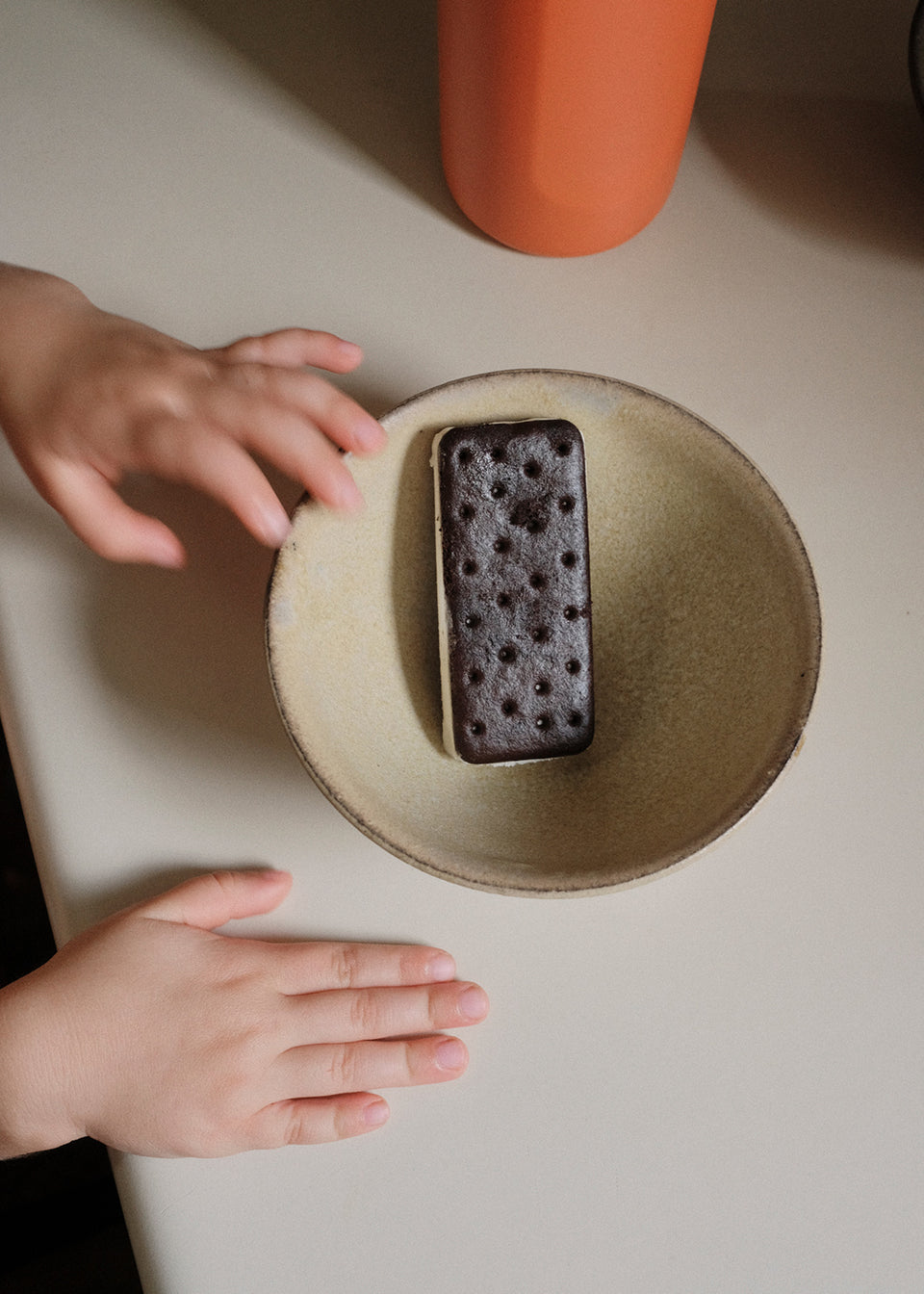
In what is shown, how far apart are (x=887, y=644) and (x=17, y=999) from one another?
490 millimetres

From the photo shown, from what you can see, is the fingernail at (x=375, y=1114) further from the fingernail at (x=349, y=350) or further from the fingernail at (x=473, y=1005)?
the fingernail at (x=349, y=350)

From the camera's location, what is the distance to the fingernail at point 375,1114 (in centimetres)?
47

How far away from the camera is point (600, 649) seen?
552mm

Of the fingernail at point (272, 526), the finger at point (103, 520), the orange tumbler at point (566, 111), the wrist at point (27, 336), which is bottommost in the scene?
the fingernail at point (272, 526)

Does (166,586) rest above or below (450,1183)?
above

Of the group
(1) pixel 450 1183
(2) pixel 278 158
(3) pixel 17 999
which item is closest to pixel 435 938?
(1) pixel 450 1183

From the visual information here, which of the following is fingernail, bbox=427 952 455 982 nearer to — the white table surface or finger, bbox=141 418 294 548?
the white table surface

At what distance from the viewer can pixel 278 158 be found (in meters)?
0.64

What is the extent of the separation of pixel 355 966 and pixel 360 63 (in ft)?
1.87

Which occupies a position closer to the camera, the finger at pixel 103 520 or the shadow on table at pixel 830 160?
the finger at pixel 103 520

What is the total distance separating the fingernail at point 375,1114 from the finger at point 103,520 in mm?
280

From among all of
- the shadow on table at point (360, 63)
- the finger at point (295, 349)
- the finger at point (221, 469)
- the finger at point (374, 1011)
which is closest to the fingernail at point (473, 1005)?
the finger at point (374, 1011)

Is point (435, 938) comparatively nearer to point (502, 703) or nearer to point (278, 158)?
point (502, 703)

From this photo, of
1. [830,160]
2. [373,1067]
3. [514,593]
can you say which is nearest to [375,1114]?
[373,1067]
